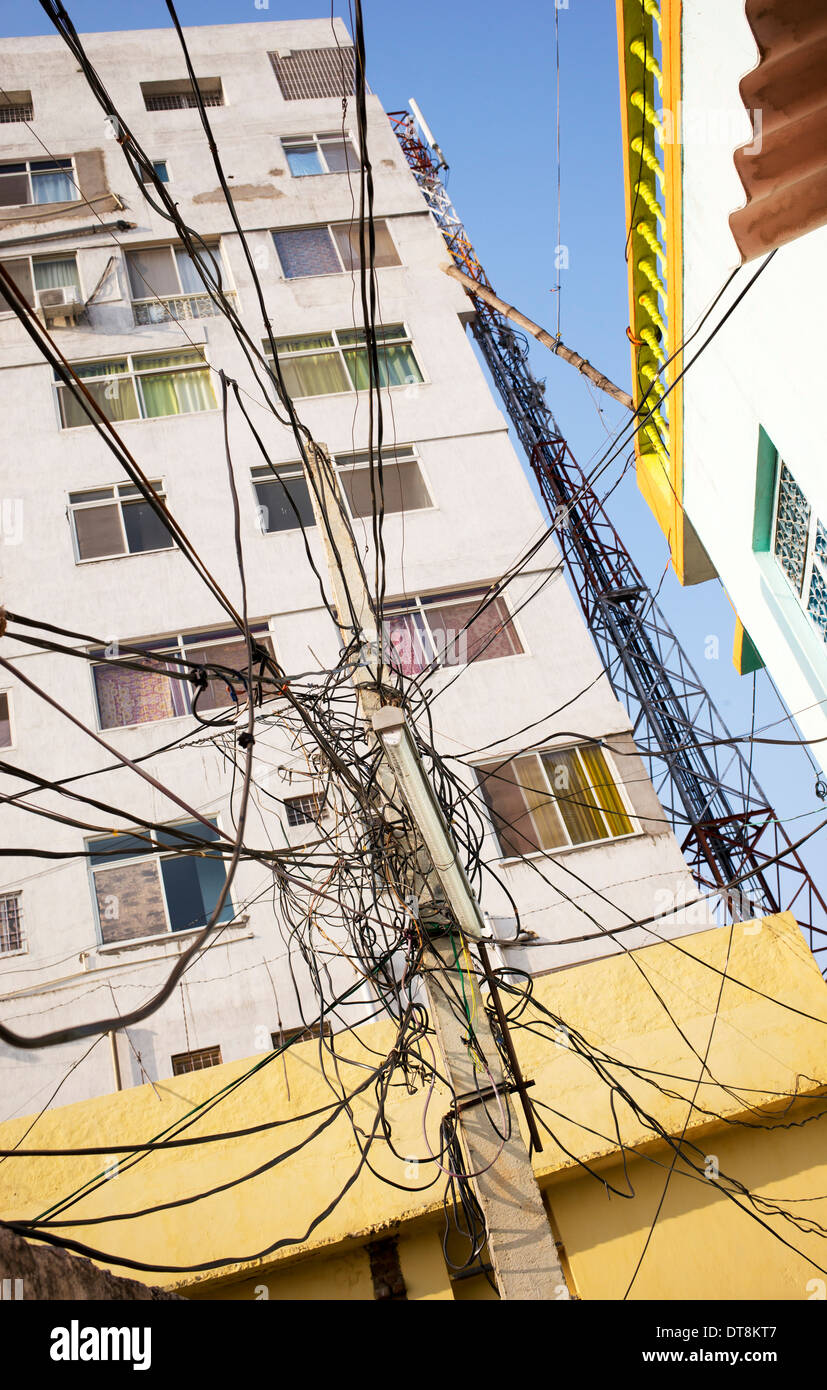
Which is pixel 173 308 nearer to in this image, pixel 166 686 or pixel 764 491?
pixel 166 686

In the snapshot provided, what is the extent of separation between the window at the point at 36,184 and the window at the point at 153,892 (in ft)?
41.4

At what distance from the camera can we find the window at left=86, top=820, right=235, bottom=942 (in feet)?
35.0

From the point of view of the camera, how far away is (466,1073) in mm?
4668

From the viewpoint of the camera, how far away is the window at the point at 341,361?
14711mm

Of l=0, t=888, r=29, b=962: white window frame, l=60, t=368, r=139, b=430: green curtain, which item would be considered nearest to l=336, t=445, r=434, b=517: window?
l=60, t=368, r=139, b=430: green curtain

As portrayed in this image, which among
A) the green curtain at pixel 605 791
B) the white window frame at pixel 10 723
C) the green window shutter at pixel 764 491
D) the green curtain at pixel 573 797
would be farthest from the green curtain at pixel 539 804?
the white window frame at pixel 10 723

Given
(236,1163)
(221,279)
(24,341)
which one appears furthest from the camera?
(221,279)

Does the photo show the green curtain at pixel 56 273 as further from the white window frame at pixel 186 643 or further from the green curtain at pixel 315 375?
the white window frame at pixel 186 643

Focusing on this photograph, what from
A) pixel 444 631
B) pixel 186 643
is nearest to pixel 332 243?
pixel 444 631

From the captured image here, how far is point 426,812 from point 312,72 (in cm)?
1927

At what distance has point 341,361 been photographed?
15062 millimetres
